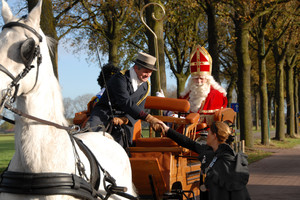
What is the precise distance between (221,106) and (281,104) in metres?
20.7

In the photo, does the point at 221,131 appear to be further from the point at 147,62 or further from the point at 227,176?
the point at 147,62

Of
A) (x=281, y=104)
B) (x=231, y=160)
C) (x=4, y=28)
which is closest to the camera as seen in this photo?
(x=4, y=28)

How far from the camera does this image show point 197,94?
7.57m

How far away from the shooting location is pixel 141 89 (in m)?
5.40

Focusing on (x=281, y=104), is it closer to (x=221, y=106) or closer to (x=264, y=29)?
(x=264, y=29)

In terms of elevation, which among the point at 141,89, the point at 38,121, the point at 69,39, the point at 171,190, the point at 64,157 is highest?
the point at 69,39

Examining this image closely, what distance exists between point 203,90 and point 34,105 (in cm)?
506

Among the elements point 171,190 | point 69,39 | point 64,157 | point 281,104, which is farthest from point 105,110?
point 281,104

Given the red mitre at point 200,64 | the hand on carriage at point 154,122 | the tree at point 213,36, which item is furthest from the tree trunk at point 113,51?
the hand on carriage at point 154,122

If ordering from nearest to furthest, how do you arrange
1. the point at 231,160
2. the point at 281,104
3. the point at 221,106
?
the point at 231,160 < the point at 221,106 < the point at 281,104

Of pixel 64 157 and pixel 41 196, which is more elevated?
pixel 64 157

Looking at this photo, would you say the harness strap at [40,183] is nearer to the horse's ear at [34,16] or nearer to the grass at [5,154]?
the horse's ear at [34,16]

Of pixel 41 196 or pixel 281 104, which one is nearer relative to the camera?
pixel 41 196

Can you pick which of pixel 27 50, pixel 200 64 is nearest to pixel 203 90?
pixel 200 64
